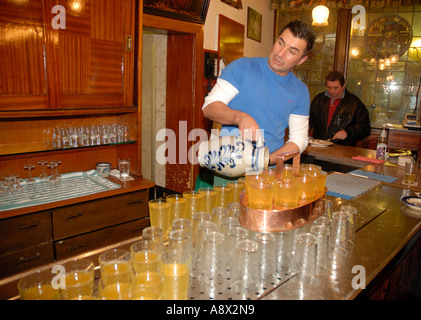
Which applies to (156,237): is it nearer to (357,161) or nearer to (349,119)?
(357,161)

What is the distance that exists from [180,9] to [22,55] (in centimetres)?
190

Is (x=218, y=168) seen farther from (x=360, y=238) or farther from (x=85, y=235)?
(x=85, y=235)

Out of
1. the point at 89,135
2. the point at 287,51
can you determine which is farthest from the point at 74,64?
the point at 287,51

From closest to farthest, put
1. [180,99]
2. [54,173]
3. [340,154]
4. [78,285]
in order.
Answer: [78,285]
[54,173]
[340,154]
[180,99]

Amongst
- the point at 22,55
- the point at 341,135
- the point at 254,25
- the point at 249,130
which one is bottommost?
the point at 341,135

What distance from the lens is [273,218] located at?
1.20 m

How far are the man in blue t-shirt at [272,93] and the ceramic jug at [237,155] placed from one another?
0.74 feet

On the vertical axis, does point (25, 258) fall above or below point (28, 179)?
below

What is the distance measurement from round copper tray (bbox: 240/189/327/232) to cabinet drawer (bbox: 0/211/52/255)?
1727mm

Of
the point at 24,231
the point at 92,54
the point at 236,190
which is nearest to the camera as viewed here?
the point at 236,190

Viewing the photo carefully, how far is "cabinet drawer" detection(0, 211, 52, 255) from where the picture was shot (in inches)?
89.3

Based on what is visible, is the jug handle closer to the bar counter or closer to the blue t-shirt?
the bar counter

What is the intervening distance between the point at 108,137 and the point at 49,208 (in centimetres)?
87

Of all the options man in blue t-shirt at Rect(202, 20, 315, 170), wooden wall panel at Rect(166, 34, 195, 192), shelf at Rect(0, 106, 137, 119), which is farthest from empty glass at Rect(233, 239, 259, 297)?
wooden wall panel at Rect(166, 34, 195, 192)
